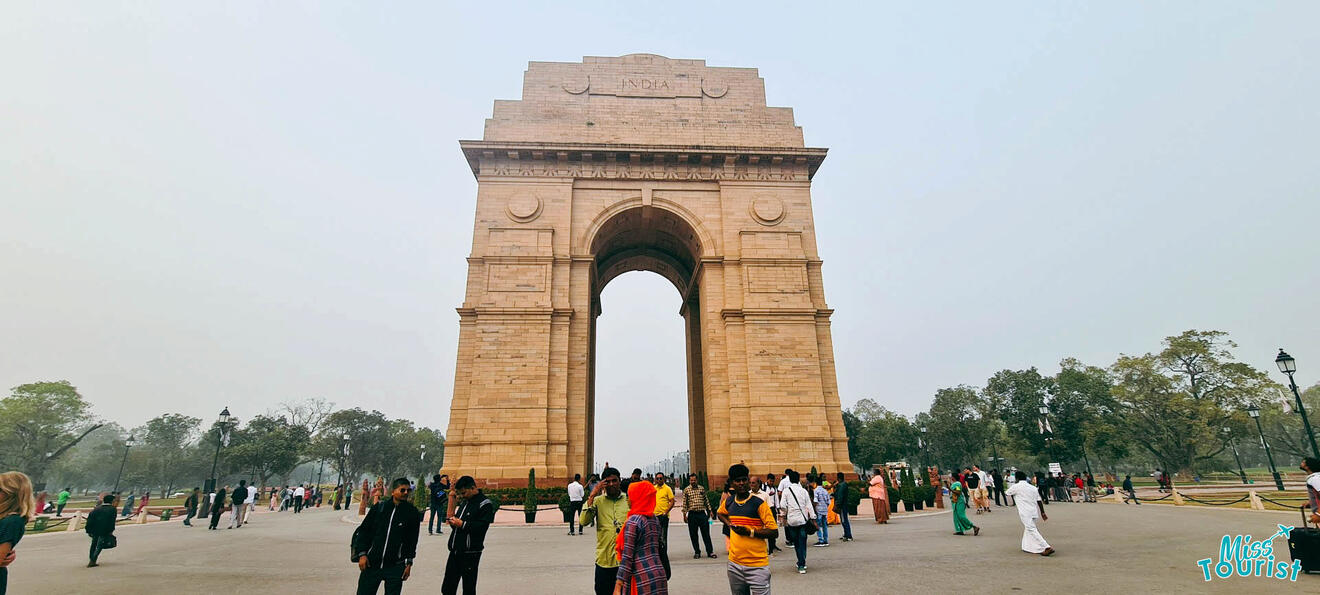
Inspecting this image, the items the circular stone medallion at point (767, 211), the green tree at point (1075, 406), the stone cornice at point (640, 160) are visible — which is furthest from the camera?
the green tree at point (1075, 406)

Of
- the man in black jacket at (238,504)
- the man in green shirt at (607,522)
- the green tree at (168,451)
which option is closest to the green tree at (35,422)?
the green tree at (168,451)

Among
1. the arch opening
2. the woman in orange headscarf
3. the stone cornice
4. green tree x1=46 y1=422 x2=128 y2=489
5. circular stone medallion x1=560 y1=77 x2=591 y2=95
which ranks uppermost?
circular stone medallion x1=560 y1=77 x2=591 y2=95

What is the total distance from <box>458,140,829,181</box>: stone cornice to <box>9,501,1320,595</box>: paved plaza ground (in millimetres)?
16738

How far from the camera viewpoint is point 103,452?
258ft

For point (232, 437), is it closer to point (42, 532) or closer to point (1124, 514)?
point (42, 532)

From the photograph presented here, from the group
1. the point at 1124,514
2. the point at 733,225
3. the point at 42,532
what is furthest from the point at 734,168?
the point at 42,532

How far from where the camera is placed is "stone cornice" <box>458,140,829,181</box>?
83.9 feet

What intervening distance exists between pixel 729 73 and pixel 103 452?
101 meters

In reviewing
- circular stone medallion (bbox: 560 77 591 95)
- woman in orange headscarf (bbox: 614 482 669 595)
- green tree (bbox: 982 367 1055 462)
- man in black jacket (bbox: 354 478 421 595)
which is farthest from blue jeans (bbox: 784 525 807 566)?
green tree (bbox: 982 367 1055 462)

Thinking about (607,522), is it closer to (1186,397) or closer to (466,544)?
Result: (466,544)

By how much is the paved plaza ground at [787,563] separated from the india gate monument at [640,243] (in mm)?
7590

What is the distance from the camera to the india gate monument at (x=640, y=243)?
21797 millimetres

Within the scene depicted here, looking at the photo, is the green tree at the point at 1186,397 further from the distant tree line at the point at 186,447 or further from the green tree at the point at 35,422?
the green tree at the point at 35,422

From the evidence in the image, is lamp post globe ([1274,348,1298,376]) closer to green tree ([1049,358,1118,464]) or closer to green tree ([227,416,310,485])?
green tree ([1049,358,1118,464])
